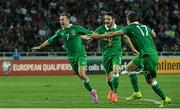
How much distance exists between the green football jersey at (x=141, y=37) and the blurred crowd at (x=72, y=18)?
75.5 ft

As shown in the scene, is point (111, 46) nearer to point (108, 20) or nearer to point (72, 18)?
point (108, 20)

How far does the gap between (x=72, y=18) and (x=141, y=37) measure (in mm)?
26211

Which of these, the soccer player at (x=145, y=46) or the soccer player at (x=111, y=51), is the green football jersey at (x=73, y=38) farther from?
the soccer player at (x=145, y=46)

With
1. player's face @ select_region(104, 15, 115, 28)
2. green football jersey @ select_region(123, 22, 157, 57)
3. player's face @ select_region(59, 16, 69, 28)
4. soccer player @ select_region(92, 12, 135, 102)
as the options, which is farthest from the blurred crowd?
green football jersey @ select_region(123, 22, 157, 57)

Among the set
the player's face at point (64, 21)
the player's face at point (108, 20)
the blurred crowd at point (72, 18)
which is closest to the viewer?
the player's face at point (64, 21)

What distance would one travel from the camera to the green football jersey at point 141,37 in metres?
15.6

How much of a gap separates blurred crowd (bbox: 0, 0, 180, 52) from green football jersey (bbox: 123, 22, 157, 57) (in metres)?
23.0

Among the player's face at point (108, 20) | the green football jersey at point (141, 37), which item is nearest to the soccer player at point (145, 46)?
the green football jersey at point (141, 37)

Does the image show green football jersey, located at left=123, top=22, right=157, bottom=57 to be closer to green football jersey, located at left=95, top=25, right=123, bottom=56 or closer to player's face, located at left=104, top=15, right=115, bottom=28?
player's face, located at left=104, top=15, right=115, bottom=28

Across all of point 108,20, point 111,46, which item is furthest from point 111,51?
point 108,20

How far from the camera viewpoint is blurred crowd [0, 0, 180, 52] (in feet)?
129

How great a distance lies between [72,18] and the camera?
137 feet

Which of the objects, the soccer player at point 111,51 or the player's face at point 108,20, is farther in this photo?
the soccer player at point 111,51

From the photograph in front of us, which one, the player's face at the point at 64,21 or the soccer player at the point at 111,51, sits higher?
the player's face at the point at 64,21
